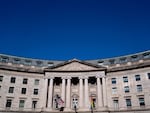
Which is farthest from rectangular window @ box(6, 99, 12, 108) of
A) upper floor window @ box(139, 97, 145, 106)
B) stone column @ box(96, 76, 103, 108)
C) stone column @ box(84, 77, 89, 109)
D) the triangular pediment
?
upper floor window @ box(139, 97, 145, 106)

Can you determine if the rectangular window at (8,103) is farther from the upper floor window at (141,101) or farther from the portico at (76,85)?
the upper floor window at (141,101)

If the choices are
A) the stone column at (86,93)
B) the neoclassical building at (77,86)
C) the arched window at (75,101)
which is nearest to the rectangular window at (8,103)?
the neoclassical building at (77,86)

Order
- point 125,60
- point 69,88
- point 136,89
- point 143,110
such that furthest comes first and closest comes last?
point 125,60, point 69,88, point 136,89, point 143,110

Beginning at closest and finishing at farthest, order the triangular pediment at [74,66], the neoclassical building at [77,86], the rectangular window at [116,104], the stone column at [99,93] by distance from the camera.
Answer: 1. the neoclassical building at [77,86]
2. the stone column at [99,93]
3. the rectangular window at [116,104]
4. the triangular pediment at [74,66]

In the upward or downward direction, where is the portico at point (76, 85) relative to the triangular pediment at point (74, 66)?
downward

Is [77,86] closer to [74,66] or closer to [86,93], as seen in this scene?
[86,93]

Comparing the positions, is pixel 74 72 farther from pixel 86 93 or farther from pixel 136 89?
pixel 136 89

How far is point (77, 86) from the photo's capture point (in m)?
55.2

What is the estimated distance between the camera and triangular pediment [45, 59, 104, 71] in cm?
5522

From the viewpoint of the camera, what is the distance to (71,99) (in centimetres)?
5328

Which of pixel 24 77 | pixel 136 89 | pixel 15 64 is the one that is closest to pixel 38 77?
pixel 24 77

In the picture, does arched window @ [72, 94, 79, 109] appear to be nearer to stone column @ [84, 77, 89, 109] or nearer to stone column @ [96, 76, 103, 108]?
stone column @ [84, 77, 89, 109]

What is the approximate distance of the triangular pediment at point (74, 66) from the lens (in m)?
55.2

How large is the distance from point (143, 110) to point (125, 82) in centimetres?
890
